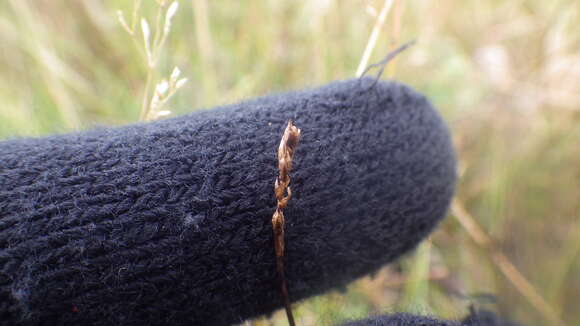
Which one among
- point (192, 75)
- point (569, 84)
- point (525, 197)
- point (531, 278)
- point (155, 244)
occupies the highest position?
point (192, 75)

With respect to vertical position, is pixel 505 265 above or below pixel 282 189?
below

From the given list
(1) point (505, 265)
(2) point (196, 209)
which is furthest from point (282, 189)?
(1) point (505, 265)

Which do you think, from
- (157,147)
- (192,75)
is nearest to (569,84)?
(192,75)

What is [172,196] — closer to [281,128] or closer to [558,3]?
[281,128]

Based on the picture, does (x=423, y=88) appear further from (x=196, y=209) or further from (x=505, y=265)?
(x=196, y=209)

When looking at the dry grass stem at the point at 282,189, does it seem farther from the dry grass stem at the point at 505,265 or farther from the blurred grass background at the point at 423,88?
the dry grass stem at the point at 505,265
